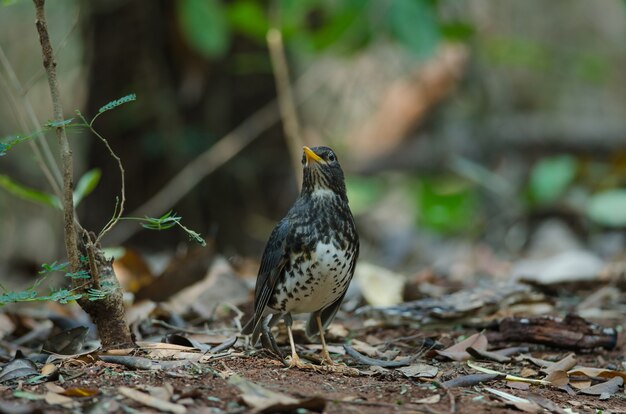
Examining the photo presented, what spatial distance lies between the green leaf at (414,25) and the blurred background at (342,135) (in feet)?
0.04

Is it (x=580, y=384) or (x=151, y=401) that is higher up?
(x=151, y=401)

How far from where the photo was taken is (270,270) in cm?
413

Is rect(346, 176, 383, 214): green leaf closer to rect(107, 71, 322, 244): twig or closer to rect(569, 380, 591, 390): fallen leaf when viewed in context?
rect(107, 71, 322, 244): twig

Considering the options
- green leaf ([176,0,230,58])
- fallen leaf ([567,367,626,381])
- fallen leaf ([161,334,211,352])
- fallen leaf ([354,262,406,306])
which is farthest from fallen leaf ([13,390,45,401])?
green leaf ([176,0,230,58])

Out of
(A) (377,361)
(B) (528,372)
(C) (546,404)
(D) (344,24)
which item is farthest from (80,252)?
(D) (344,24)

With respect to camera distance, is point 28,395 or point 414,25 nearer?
point 28,395

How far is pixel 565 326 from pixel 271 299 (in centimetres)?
152

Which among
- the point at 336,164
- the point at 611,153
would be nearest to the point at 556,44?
the point at 611,153

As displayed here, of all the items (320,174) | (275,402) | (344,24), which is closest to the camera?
(275,402)

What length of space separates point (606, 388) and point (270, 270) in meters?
1.67

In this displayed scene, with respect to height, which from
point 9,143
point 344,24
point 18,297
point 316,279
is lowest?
point 316,279

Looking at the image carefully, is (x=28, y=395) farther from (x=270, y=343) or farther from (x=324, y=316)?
(x=324, y=316)

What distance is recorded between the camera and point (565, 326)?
4.21 metres

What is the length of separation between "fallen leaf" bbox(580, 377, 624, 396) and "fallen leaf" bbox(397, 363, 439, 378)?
648 mm
